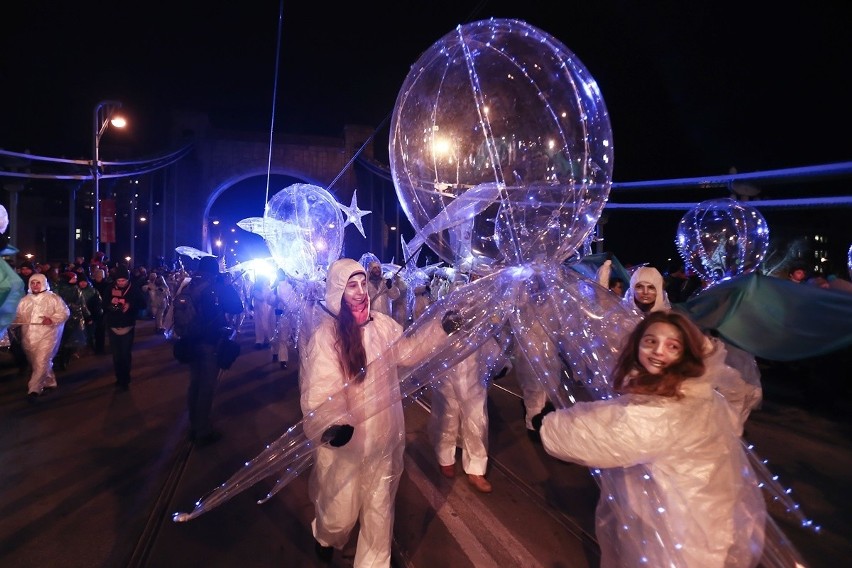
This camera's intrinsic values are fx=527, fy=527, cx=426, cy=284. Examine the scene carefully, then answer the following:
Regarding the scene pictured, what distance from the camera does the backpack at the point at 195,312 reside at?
17.4ft

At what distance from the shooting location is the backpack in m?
5.30

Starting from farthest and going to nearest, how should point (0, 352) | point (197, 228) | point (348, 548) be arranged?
1. point (197, 228)
2. point (0, 352)
3. point (348, 548)

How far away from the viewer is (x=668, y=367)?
79.5 inches

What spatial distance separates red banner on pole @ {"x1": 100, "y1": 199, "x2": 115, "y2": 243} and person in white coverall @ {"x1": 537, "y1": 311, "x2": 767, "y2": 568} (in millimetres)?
17360

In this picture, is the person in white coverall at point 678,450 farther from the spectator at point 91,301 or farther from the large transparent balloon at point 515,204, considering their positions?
the spectator at point 91,301

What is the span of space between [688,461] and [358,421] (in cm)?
152

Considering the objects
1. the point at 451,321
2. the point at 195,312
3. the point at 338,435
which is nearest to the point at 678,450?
the point at 451,321

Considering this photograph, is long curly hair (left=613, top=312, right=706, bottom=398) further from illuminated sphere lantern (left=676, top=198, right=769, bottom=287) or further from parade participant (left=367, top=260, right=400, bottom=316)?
illuminated sphere lantern (left=676, top=198, right=769, bottom=287)

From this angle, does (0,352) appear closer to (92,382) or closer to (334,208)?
(92,382)

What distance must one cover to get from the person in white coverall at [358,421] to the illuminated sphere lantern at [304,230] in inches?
204

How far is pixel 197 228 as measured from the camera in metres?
34.1

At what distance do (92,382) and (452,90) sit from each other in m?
7.69

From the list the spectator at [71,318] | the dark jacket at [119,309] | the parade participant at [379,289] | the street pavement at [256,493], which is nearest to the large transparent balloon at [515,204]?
the street pavement at [256,493]

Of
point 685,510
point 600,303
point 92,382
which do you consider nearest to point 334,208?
point 92,382
